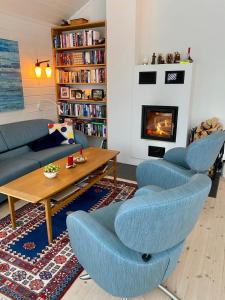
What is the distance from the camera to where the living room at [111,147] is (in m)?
1.28

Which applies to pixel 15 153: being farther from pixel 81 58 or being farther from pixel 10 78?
pixel 81 58

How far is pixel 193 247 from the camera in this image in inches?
78.7

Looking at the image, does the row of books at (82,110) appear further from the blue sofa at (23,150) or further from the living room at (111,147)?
the blue sofa at (23,150)

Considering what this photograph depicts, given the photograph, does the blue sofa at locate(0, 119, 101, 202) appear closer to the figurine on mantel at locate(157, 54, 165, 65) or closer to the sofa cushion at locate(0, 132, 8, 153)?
the sofa cushion at locate(0, 132, 8, 153)

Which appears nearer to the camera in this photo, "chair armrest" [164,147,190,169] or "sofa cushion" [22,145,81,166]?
"chair armrest" [164,147,190,169]

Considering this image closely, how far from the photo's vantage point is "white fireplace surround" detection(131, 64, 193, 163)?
3322 millimetres

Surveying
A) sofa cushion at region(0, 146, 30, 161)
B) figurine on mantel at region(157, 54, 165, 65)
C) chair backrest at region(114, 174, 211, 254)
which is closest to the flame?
figurine on mantel at region(157, 54, 165, 65)

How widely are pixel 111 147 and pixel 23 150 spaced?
57.2 inches

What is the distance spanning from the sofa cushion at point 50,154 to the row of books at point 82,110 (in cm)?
90

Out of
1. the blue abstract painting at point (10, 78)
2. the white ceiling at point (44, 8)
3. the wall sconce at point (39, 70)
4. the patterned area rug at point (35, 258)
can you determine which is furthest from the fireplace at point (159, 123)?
the white ceiling at point (44, 8)

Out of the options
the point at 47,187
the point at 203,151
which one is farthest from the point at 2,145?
the point at 203,151

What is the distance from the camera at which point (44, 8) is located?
3.68 meters

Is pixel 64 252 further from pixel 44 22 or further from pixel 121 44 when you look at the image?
pixel 44 22

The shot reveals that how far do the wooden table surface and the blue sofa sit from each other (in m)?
0.39
